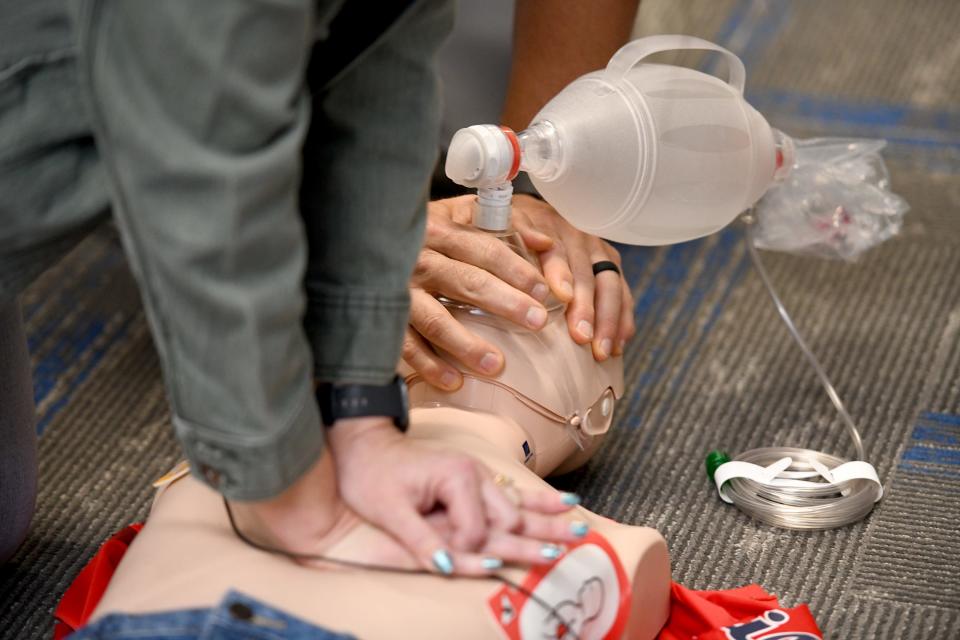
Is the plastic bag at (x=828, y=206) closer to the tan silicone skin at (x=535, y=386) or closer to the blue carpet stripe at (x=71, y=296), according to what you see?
the tan silicone skin at (x=535, y=386)

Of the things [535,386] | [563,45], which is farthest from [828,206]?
[535,386]

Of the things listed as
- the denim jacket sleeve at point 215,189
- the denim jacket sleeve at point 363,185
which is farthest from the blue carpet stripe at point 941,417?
the denim jacket sleeve at point 215,189

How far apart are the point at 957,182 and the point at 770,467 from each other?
2.79 feet

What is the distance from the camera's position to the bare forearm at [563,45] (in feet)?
4.55

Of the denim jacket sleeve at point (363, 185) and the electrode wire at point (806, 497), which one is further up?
the denim jacket sleeve at point (363, 185)

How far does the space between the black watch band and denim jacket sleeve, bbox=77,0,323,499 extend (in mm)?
93

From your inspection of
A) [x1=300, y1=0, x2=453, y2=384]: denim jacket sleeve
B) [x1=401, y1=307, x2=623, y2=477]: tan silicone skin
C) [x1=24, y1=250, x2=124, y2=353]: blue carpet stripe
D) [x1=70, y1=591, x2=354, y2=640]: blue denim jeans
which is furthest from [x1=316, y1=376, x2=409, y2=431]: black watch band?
[x1=24, y1=250, x2=124, y2=353]: blue carpet stripe

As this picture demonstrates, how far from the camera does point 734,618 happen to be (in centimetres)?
99

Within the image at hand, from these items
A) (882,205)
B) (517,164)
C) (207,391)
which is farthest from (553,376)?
(882,205)

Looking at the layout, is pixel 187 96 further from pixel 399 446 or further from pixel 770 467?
pixel 770 467

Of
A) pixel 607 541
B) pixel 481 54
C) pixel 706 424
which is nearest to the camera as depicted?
pixel 607 541

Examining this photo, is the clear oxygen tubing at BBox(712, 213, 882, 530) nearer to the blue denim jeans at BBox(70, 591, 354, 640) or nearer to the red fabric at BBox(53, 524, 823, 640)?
the red fabric at BBox(53, 524, 823, 640)

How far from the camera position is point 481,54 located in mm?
1720

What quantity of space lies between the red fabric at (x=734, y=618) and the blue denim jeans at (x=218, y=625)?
0.35m
